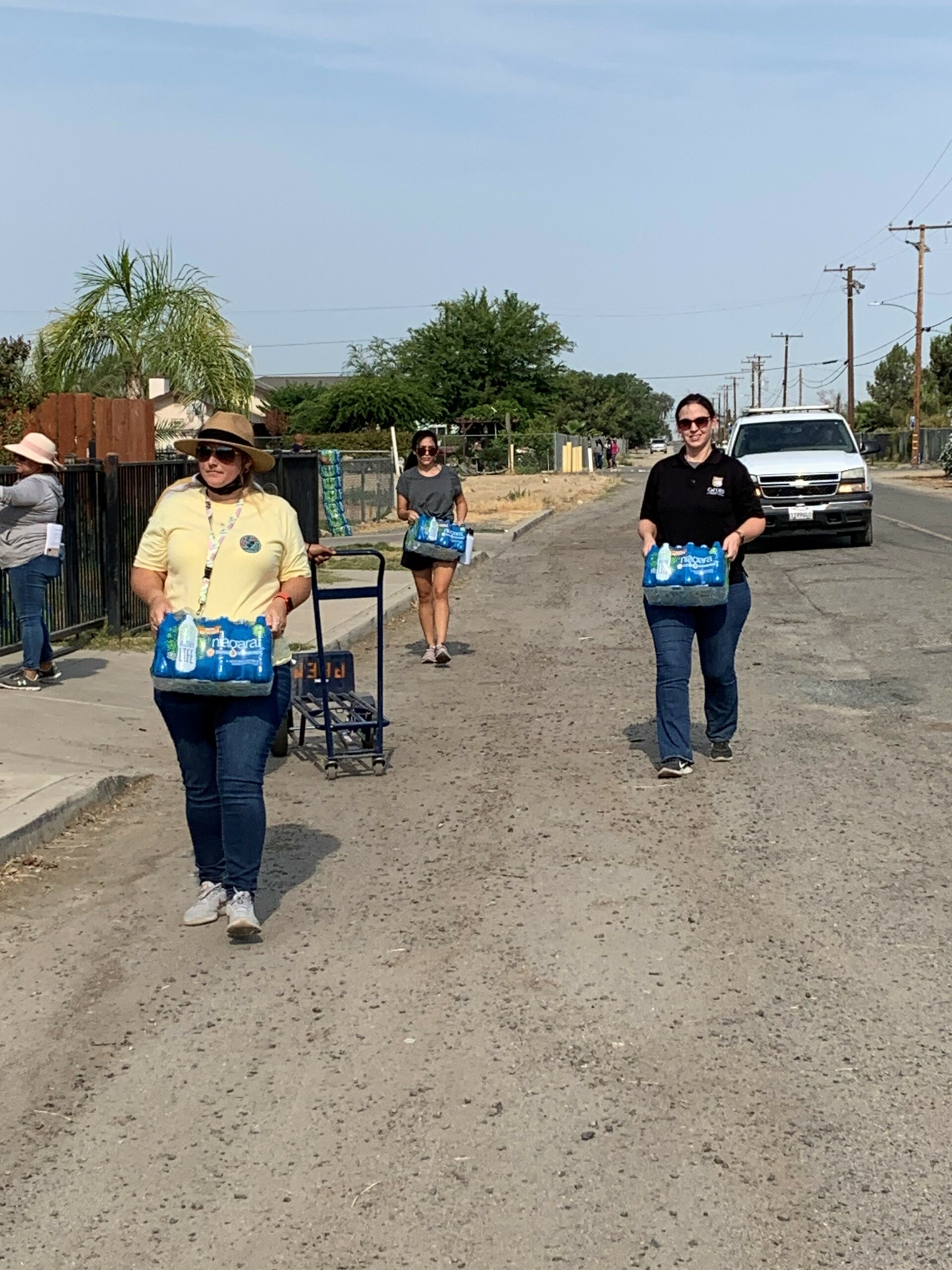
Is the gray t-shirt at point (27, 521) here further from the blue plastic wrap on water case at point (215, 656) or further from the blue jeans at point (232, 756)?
the blue plastic wrap on water case at point (215, 656)

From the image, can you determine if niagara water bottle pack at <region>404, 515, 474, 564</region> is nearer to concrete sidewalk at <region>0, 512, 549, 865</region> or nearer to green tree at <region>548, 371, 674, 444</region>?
concrete sidewalk at <region>0, 512, 549, 865</region>

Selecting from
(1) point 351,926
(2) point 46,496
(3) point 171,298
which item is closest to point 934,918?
(1) point 351,926

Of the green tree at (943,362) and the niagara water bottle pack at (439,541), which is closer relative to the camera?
the niagara water bottle pack at (439,541)

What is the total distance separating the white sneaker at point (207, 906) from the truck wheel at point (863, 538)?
17688mm

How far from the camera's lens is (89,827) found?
25.1ft

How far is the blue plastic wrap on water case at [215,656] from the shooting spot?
5605mm

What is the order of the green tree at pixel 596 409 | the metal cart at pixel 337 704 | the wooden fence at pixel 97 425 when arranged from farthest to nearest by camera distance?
the green tree at pixel 596 409, the wooden fence at pixel 97 425, the metal cart at pixel 337 704

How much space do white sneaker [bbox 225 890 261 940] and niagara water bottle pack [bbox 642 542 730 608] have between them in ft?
10.0

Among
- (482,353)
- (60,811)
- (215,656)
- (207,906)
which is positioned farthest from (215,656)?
(482,353)

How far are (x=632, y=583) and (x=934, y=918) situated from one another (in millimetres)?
12955

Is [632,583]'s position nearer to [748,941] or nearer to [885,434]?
[748,941]

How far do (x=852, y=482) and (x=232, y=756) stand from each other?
57.3 feet

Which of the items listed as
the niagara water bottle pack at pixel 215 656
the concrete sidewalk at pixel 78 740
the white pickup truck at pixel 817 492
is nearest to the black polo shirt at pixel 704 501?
the concrete sidewalk at pixel 78 740

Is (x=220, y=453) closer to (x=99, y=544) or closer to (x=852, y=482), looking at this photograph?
(x=99, y=544)
